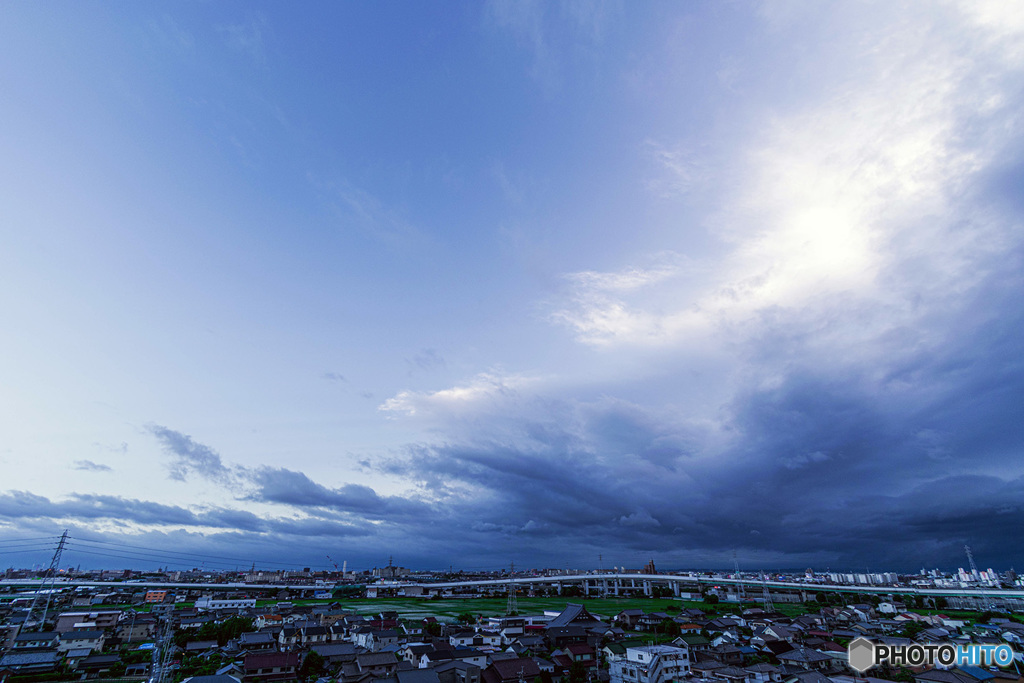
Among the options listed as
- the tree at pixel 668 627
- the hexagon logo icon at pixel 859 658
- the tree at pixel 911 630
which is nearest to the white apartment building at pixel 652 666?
the hexagon logo icon at pixel 859 658

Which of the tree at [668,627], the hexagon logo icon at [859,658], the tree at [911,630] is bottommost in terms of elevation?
the tree at [668,627]

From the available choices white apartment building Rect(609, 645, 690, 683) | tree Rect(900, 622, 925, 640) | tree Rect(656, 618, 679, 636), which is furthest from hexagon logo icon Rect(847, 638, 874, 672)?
tree Rect(656, 618, 679, 636)

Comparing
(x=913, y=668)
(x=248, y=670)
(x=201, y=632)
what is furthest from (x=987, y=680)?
(x=201, y=632)

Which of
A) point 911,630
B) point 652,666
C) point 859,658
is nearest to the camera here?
point 652,666

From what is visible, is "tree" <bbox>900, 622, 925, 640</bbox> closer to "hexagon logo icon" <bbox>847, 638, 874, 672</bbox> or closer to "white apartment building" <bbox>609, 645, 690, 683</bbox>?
"hexagon logo icon" <bbox>847, 638, 874, 672</bbox>

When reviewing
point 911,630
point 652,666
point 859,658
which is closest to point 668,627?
point 911,630

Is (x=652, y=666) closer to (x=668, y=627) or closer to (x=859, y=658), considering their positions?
(x=859, y=658)

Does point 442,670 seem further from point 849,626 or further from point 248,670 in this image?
point 849,626

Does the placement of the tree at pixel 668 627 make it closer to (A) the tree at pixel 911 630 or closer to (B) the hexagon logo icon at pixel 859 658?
(A) the tree at pixel 911 630

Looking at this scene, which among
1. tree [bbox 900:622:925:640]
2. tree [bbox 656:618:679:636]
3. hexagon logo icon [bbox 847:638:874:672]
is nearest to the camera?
hexagon logo icon [bbox 847:638:874:672]

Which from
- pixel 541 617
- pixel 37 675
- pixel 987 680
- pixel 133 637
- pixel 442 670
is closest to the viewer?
pixel 987 680

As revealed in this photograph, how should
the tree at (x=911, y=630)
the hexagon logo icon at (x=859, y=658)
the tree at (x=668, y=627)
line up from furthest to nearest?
the tree at (x=668, y=627) → the tree at (x=911, y=630) → the hexagon logo icon at (x=859, y=658)
